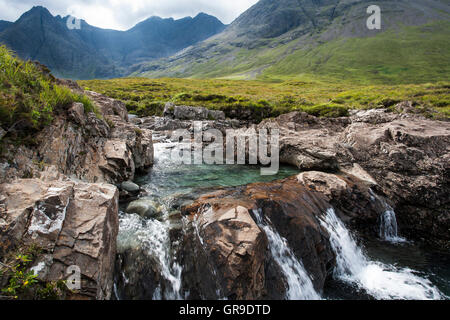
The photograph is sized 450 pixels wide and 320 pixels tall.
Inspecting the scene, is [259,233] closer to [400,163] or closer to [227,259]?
[227,259]

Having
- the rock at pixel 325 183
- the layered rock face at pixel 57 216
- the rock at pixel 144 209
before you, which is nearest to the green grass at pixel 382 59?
the rock at pixel 325 183

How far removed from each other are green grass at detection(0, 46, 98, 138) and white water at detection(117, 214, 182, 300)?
477cm

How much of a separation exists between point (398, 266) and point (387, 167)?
7.34 meters

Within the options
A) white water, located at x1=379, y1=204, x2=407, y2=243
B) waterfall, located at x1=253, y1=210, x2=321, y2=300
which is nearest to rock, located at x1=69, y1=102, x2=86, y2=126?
waterfall, located at x1=253, y1=210, x2=321, y2=300

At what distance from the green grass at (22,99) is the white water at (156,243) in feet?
15.7

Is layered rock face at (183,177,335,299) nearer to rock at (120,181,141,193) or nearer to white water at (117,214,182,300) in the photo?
white water at (117,214,182,300)

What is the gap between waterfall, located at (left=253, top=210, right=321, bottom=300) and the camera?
7641 mm

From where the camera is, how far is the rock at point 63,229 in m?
4.76

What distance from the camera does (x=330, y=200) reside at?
12.2 metres

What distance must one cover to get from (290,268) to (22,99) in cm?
1114

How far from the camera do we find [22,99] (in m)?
6.86

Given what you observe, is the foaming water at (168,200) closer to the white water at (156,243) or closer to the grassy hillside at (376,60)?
the white water at (156,243)

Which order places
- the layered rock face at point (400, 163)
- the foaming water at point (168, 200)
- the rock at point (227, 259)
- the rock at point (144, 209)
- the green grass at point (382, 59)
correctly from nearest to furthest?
the rock at point (227, 259) → the foaming water at point (168, 200) → the rock at point (144, 209) → the layered rock face at point (400, 163) → the green grass at point (382, 59)
